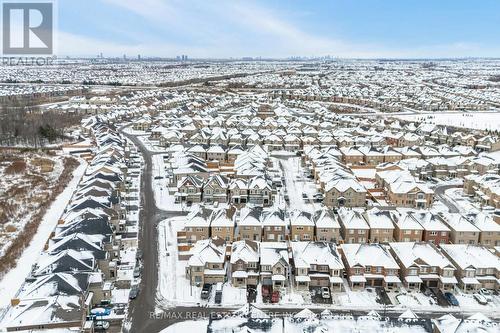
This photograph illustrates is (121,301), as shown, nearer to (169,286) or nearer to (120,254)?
(169,286)

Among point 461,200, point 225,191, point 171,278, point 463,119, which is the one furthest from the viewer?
point 463,119

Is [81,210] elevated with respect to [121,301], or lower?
elevated

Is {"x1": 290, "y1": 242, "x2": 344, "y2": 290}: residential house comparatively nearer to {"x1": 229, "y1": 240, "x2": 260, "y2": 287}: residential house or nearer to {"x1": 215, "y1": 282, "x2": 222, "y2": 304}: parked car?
{"x1": 229, "y1": 240, "x2": 260, "y2": 287}: residential house

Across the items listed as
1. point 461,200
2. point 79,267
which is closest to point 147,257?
point 79,267

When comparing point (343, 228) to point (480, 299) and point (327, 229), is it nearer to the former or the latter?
point (327, 229)

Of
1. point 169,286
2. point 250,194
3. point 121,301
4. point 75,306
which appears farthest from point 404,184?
point 75,306

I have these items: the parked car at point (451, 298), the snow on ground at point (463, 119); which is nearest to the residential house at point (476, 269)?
the parked car at point (451, 298)

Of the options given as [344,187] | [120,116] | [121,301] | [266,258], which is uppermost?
[120,116]

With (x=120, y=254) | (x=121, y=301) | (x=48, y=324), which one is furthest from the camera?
(x=120, y=254)
